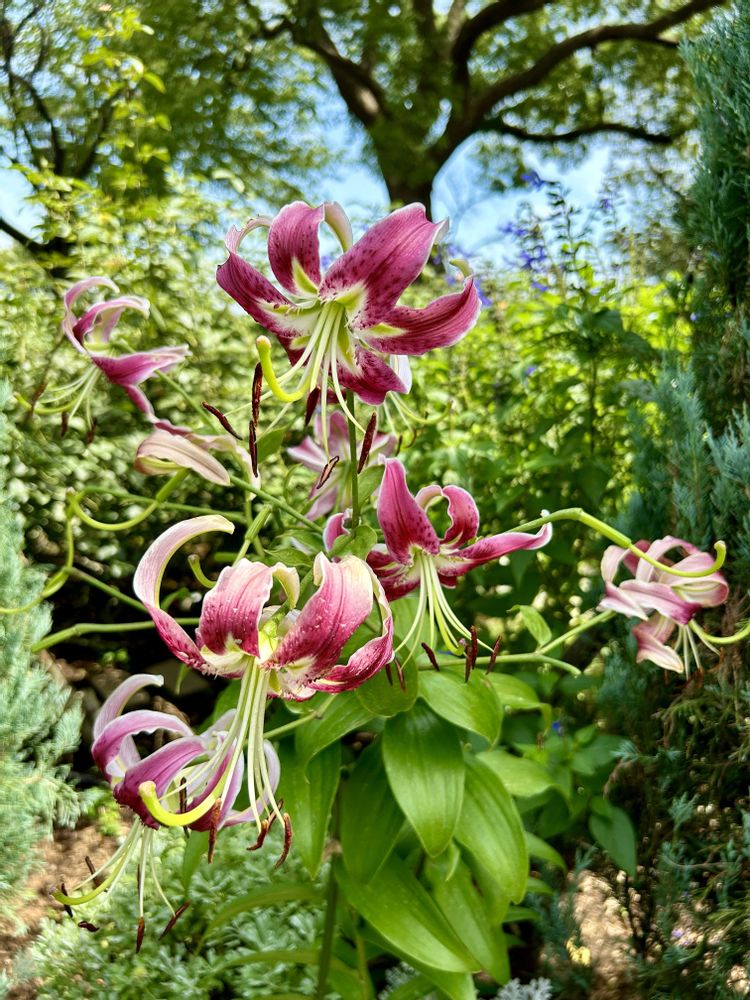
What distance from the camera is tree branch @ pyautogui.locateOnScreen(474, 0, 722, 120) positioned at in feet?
29.4

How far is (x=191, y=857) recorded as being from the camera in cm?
117

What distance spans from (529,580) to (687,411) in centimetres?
85

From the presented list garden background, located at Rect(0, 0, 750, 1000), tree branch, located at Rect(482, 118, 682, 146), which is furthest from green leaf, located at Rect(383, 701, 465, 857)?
tree branch, located at Rect(482, 118, 682, 146)

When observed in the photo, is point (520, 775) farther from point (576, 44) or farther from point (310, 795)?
point (576, 44)

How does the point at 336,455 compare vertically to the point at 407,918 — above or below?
above

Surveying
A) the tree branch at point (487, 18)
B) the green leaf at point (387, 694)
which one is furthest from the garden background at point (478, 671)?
the tree branch at point (487, 18)

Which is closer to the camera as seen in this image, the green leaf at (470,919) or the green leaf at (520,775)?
the green leaf at (470,919)

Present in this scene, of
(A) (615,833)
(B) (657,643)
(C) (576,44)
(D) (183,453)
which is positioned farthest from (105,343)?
(C) (576,44)

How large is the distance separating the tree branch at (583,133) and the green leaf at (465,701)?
408 inches

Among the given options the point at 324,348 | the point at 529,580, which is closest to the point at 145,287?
the point at 529,580

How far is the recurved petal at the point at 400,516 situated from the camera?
84cm

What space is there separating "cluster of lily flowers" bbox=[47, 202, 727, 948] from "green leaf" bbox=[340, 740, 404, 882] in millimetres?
232

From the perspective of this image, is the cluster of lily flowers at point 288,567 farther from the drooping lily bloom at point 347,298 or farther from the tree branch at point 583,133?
the tree branch at point 583,133

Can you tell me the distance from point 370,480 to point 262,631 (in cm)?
32
